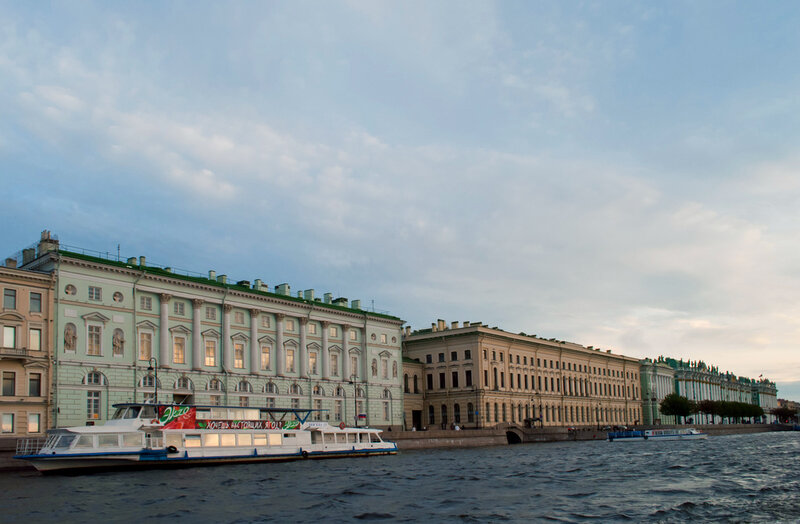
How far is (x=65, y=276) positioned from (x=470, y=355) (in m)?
53.1

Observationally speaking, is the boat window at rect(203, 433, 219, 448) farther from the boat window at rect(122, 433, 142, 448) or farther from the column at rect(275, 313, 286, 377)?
the column at rect(275, 313, 286, 377)

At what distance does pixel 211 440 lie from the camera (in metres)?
46.3

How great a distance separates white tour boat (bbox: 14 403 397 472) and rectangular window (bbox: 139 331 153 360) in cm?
1076

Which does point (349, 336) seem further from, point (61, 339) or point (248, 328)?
point (61, 339)

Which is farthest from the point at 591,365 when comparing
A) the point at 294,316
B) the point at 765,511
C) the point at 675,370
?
the point at 765,511

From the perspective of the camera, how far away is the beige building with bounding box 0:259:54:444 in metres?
47.4

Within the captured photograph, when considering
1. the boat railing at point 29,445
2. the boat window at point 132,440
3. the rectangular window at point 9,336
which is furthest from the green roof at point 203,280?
the boat window at point 132,440

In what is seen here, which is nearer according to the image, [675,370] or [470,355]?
[470,355]

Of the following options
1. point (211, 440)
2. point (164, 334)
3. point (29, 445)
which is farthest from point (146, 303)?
point (211, 440)

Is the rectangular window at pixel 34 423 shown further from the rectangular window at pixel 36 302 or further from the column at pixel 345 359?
the column at pixel 345 359

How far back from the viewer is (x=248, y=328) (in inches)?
2574

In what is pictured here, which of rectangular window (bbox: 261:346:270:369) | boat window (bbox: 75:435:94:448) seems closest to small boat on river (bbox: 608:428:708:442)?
rectangular window (bbox: 261:346:270:369)

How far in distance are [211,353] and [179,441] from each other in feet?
57.4

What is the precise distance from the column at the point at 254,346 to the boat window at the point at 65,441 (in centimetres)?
2458
